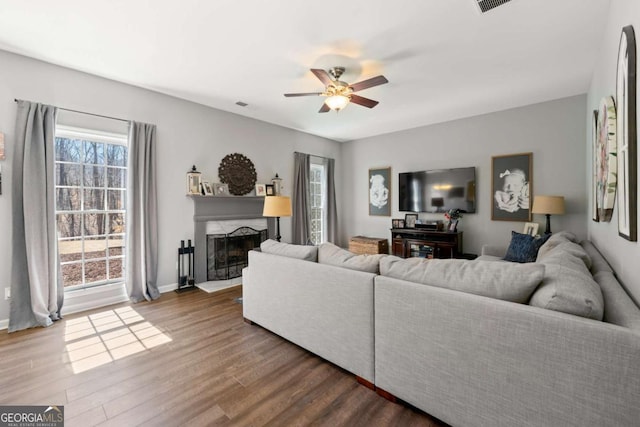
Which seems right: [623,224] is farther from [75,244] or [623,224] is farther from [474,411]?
[75,244]

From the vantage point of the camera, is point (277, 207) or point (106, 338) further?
point (277, 207)

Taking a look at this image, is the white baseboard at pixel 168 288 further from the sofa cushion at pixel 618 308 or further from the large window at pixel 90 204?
the sofa cushion at pixel 618 308

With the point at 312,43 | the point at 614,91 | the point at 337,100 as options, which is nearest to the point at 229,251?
the point at 337,100

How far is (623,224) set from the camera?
60.1 inches

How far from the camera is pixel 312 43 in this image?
2.58m

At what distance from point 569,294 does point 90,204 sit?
4.36 m

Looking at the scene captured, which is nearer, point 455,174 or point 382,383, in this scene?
point 382,383

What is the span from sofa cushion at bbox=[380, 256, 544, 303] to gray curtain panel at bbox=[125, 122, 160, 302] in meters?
3.14

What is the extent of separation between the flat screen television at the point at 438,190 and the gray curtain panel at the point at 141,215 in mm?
4246

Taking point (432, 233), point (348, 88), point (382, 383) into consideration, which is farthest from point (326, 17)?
point (432, 233)

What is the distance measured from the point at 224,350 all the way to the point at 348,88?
279 cm

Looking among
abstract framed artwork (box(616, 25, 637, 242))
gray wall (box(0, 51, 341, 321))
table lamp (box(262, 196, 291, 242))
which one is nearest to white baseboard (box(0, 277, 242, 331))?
gray wall (box(0, 51, 341, 321))

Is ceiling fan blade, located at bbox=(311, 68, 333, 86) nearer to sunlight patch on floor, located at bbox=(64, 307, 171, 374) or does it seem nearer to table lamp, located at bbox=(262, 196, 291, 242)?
table lamp, located at bbox=(262, 196, 291, 242)

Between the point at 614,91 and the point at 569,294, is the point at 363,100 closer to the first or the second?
the point at 614,91
